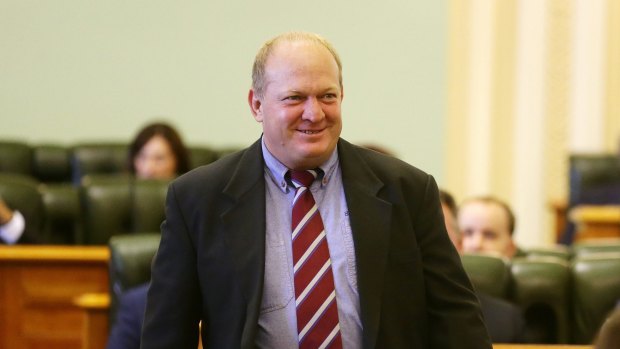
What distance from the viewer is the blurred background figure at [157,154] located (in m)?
5.67

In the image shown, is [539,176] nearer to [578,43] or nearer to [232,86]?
[578,43]

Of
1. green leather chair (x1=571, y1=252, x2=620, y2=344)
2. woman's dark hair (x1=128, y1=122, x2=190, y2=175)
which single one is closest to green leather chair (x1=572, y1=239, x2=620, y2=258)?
green leather chair (x1=571, y1=252, x2=620, y2=344)

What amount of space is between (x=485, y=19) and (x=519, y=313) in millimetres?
4495

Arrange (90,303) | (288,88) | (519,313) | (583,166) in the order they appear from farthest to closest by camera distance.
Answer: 1. (583,166)
2. (90,303)
3. (519,313)
4. (288,88)

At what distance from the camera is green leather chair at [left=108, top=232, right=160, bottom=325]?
3.80 m

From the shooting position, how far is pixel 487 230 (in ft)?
15.0

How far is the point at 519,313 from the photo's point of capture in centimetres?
356

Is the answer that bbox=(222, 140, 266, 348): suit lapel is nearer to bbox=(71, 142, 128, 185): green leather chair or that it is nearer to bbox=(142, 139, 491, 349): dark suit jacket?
bbox=(142, 139, 491, 349): dark suit jacket

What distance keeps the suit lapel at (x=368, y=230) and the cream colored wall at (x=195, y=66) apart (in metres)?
5.36

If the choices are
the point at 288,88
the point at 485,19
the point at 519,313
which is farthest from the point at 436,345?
the point at 485,19

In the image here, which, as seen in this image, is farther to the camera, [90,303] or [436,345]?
[90,303]

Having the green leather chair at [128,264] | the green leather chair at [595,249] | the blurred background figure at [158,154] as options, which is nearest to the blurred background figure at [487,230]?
the green leather chair at [595,249]

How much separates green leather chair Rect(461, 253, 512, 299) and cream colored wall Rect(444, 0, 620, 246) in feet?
13.3

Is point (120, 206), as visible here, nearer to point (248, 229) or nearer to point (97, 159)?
point (97, 159)
